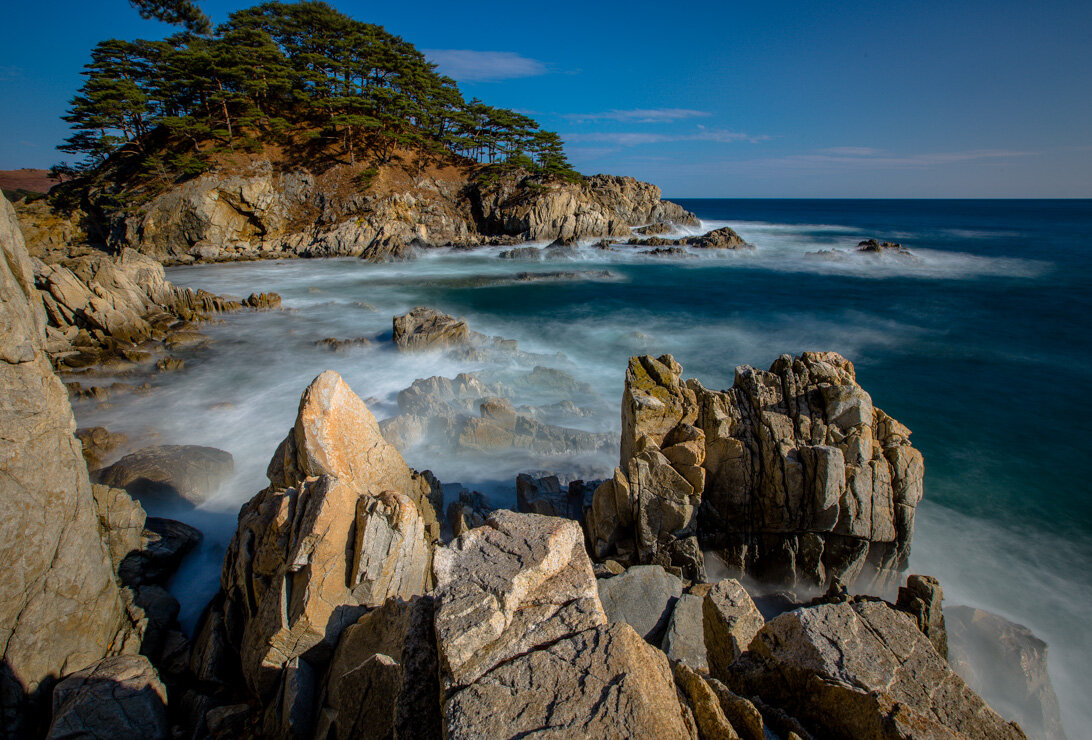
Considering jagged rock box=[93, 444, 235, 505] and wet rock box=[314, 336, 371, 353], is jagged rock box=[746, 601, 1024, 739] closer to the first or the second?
jagged rock box=[93, 444, 235, 505]

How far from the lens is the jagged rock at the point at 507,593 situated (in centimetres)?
261

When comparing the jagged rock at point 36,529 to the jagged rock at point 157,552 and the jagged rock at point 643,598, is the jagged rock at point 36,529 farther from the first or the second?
the jagged rock at point 643,598

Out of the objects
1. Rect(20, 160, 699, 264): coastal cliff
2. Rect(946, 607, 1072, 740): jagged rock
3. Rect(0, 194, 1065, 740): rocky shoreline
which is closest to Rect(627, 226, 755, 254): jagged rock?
Rect(20, 160, 699, 264): coastal cliff

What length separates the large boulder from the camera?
2.25m

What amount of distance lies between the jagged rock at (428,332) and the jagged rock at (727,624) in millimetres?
14673

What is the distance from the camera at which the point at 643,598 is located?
223 inches

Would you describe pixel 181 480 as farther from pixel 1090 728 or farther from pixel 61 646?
pixel 1090 728

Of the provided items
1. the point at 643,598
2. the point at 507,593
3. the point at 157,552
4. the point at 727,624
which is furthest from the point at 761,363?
the point at 157,552

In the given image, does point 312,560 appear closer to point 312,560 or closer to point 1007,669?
point 312,560

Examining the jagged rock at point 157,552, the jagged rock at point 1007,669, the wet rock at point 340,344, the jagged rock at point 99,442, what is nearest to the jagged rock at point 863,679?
the jagged rock at point 1007,669

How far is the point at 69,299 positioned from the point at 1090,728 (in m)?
25.7

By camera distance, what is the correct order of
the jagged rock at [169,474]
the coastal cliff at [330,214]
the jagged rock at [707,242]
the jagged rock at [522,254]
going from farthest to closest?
the jagged rock at [707,242] → the jagged rock at [522,254] → the coastal cliff at [330,214] → the jagged rock at [169,474]

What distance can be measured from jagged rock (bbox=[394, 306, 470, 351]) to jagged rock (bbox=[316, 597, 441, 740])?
1381cm

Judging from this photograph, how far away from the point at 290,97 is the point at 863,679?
6442 cm
